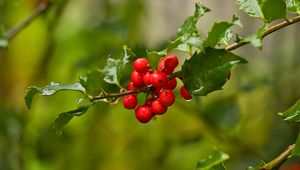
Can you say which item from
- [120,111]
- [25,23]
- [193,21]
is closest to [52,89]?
[193,21]

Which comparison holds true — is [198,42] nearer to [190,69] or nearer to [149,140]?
[190,69]

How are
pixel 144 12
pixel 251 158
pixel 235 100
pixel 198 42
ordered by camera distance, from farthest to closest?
pixel 144 12
pixel 251 158
pixel 235 100
pixel 198 42

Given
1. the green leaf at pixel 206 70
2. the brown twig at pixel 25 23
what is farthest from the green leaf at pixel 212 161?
the brown twig at pixel 25 23

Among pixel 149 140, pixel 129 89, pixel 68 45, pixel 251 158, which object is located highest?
pixel 68 45

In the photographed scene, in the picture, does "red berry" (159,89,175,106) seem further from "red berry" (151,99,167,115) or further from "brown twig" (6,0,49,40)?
"brown twig" (6,0,49,40)

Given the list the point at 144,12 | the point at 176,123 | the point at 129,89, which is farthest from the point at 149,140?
the point at 129,89

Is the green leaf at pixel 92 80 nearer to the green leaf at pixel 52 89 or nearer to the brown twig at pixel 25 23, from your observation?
the green leaf at pixel 52 89

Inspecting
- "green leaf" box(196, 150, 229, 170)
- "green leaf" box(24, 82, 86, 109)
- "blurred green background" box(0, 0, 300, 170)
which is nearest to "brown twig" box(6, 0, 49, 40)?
"blurred green background" box(0, 0, 300, 170)
